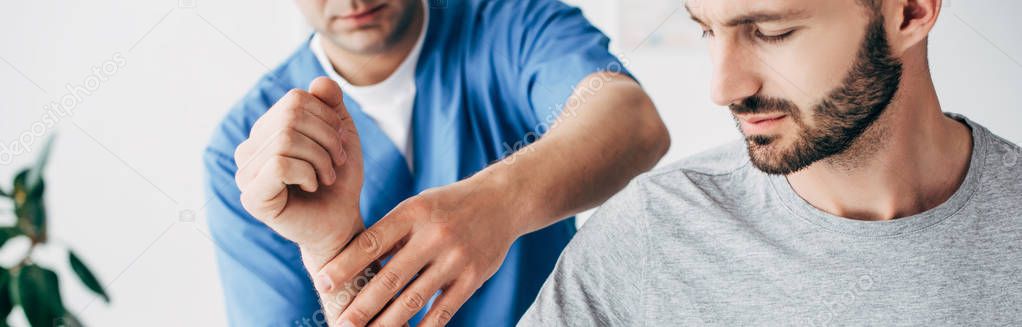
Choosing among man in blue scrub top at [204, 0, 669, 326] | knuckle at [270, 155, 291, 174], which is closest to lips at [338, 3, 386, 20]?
man in blue scrub top at [204, 0, 669, 326]

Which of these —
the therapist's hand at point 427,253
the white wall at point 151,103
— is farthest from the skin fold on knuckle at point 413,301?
the white wall at point 151,103

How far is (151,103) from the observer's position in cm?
196

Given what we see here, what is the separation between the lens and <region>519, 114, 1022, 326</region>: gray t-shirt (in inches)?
32.2

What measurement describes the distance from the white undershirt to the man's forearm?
301 millimetres

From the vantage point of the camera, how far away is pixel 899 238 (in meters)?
0.85

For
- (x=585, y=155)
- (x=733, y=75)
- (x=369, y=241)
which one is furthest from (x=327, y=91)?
(x=733, y=75)

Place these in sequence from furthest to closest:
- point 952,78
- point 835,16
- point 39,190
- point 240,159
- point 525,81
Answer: point 952,78
point 39,190
point 525,81
point 835,16
point 240,159

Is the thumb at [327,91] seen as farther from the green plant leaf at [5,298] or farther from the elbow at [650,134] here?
the green plant leaf at [5,298]

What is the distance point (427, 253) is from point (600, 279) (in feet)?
0.89

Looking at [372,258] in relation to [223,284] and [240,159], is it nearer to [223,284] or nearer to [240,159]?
[240,159]

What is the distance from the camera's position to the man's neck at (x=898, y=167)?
0.88 m

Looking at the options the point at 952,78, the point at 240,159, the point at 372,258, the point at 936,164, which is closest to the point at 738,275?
the point at 936,164

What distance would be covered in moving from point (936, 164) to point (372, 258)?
0.61m

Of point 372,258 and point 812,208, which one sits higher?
point 372,258
